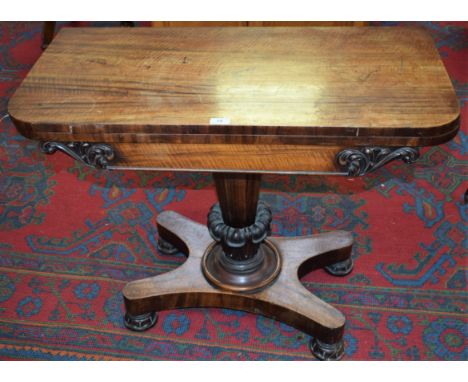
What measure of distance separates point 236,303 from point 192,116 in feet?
2.68

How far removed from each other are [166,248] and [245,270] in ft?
1.35

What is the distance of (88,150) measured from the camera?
128 cm

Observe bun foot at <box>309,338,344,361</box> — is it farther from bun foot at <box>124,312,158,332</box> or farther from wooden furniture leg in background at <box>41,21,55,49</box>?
wooden furniture leg in background at <box>41,21,55,49</box>

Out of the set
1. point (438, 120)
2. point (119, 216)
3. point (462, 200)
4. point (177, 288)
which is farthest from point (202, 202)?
point (438, 120)

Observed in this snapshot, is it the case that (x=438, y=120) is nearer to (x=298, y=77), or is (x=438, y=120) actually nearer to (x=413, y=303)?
(x=298, y=77)

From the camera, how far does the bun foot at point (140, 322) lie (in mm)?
1844

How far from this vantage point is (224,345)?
181 cm

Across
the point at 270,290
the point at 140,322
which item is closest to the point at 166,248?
the point at 140,322

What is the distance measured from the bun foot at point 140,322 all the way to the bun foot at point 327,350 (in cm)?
55

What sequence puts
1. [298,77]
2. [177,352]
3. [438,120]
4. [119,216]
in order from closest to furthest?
[438,120] < [298,77] < [177,352] < [119,216]

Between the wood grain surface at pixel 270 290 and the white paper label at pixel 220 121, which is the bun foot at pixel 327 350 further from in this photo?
the white paper label at pixel 220 121

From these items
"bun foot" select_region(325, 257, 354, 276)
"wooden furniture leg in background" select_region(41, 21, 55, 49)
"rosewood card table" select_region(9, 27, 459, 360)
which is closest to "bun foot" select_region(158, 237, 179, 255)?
"rosewood card table" select_region(9, 27, 459, 360)

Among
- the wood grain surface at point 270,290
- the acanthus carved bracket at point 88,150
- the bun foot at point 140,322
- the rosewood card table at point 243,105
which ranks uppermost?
the rosewood card table at point 243,105

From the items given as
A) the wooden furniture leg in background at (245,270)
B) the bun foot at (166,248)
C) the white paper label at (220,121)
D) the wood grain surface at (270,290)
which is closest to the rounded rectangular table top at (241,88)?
the white paper label at (220,121)
